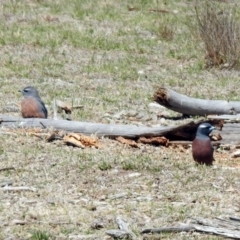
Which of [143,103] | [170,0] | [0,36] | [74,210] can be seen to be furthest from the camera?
[170,0]

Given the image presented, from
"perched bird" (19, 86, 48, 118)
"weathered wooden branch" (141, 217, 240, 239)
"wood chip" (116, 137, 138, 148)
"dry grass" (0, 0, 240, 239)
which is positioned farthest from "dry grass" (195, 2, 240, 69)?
"weathered wooden branch" (141, 217, 240, 239)

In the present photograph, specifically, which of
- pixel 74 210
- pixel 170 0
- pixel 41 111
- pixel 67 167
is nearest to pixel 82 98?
pixel 41 111

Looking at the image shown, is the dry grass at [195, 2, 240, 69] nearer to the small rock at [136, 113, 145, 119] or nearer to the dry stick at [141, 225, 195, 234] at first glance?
the small rock at [136, 113, 145, 119]

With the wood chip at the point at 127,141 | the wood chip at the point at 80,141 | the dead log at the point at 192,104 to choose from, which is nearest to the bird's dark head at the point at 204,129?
the wood chip at the point at 127,141

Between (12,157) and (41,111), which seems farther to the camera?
(41,111)

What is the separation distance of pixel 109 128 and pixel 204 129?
1.05m

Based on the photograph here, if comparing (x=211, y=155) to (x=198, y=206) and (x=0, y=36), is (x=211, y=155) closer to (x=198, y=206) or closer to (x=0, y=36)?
(x=198, y=206)

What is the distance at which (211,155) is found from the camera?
7.80 metres

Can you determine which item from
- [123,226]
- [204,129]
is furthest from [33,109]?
[123,226]

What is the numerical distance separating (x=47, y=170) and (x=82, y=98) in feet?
10.6

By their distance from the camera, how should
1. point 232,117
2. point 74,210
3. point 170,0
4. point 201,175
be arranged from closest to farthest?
point 74,210 < point 201,175 < point 232,117 < point 170,0

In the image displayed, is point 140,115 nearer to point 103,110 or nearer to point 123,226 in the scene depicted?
point 103,110

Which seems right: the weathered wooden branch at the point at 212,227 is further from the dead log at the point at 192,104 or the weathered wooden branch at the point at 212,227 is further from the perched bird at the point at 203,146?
the dead log at the point at 192,104

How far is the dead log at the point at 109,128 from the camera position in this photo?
842cm
